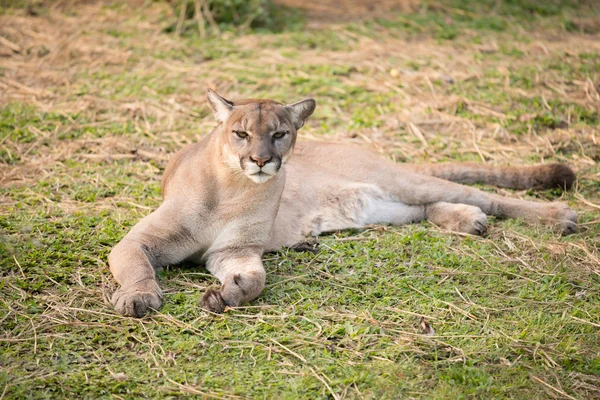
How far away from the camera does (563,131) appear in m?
7.57

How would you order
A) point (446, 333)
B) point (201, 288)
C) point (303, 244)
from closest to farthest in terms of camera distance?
point (446, 333), point (201, 288), point (303, 244)

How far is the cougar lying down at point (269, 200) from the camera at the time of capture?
4750 millimetres

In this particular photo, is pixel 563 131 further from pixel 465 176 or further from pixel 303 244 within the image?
pixel 303 244

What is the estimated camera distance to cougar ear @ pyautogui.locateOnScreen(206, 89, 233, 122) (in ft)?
16.6

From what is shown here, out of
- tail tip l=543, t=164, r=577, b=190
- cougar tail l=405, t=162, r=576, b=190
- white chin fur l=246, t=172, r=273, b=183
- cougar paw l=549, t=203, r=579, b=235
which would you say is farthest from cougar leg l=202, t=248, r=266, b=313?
tail tip l=543, t=164, r=577, b=190

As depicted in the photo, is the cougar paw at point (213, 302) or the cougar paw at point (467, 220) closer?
the cougar paw at point (213, 302)

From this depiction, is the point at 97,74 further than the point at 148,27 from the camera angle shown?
No

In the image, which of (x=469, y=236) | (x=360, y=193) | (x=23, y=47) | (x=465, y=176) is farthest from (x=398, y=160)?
(x=23, y=47)

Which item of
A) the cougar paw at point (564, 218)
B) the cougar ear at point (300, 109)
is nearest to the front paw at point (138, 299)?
the cougar ear at point (300, 109)

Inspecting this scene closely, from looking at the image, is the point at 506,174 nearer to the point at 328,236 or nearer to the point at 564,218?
the point at 564,218

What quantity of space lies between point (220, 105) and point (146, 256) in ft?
3.78

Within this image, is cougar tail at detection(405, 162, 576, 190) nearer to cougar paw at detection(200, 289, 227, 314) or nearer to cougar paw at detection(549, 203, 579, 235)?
cougar paw at detection(549, 203, 579, 235)

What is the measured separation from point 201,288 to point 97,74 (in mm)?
4529

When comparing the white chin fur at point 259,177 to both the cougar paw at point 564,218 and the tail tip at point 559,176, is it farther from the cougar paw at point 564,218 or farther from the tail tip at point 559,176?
the tail tip at point 559,176
